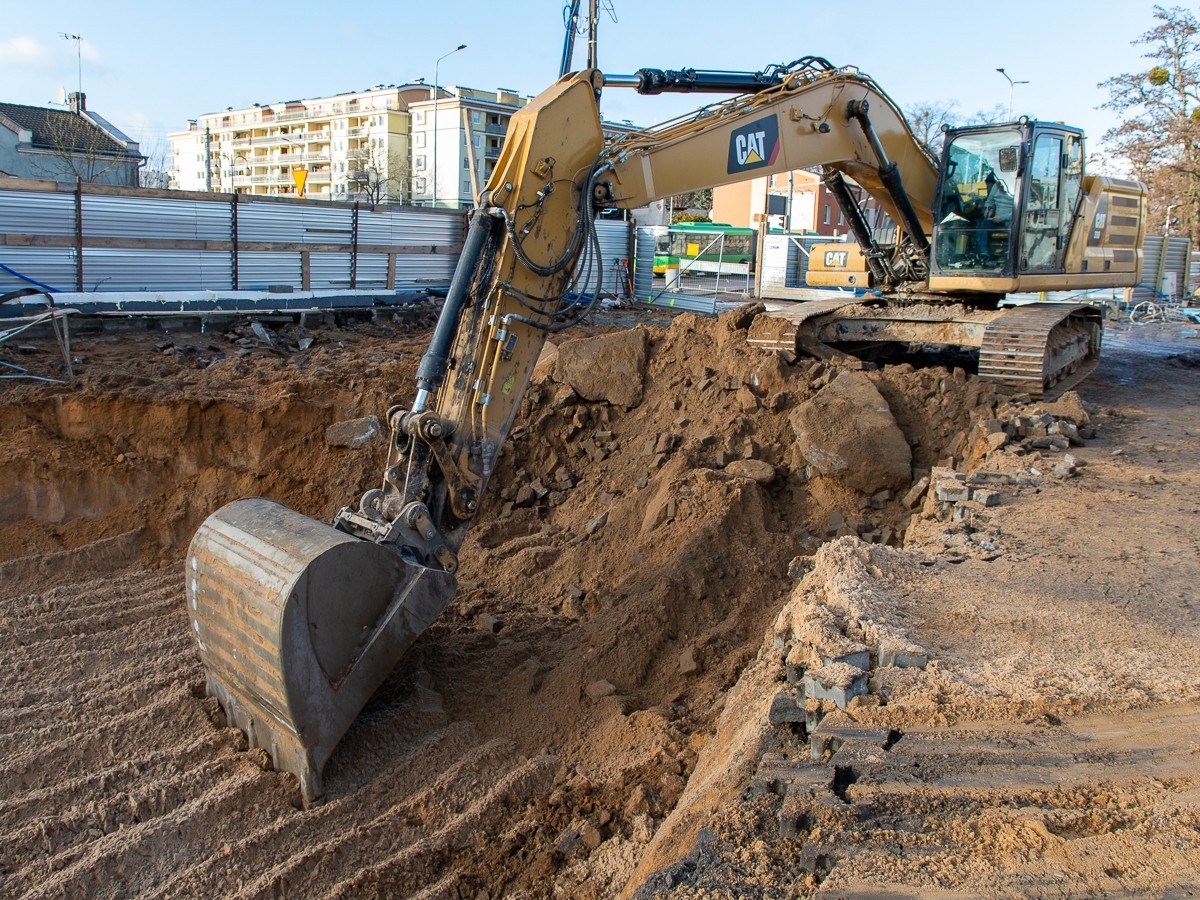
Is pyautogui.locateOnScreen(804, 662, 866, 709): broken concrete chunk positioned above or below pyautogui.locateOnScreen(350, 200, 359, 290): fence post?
below

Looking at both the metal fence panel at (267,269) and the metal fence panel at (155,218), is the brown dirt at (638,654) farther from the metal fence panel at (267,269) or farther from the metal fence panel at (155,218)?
the metal fence panel at (267,269)

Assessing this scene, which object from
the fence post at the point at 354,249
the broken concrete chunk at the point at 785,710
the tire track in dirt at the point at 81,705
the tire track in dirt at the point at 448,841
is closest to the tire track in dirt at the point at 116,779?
the tire track in dirt at the point at 81,705

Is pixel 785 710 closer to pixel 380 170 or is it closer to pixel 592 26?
pixel 592 26

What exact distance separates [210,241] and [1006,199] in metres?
9.78

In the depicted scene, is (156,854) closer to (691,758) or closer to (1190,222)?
(691,758)

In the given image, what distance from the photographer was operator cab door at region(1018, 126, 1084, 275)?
839 centimetres

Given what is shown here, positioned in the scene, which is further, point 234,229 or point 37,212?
point 234,229

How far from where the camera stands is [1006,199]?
8.49 metres

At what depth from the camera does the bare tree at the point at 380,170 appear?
2265 inches

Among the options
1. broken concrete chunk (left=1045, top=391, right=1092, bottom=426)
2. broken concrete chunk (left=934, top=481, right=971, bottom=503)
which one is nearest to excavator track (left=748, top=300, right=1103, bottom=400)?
broken concrete chunk (left=1045, top=391, right=1092, bottom=426)

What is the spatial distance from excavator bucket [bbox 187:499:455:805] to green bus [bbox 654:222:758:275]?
20.8 metres

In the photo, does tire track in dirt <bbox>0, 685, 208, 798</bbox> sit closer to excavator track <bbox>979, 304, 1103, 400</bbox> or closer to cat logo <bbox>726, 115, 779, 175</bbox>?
cat logo <bbox>726, 115, 779, 175</bbox>

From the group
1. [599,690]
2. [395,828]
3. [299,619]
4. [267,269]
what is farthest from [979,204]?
[267,269]

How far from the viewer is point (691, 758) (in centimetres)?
438
